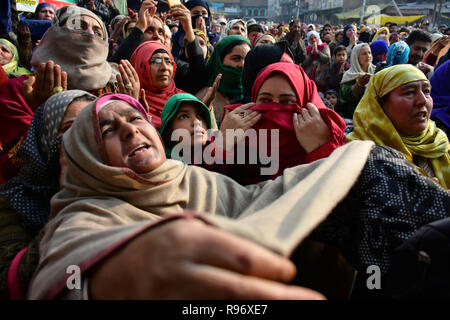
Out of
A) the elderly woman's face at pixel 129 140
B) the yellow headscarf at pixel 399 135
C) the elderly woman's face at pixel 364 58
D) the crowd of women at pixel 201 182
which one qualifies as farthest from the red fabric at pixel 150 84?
the elderly woman's face at pixel 364 58

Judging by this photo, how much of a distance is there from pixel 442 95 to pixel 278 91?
2.15m

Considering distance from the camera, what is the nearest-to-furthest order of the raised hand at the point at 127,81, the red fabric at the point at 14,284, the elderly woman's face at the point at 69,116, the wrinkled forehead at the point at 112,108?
1. the red fabric at the point at 14,284
2. the wrinkled forehead at the point at 112,108
3. the elderly woman's face at the point at 69,116
4. the raised hand at the point at 127,81

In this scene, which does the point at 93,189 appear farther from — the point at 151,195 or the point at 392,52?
the point at 392,52

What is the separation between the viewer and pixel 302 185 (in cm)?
87

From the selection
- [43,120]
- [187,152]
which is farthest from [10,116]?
[187,152]

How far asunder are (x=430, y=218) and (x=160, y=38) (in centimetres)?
346

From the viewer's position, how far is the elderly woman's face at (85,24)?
271 centimetres

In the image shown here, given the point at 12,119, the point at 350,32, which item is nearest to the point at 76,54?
the point at 12,119

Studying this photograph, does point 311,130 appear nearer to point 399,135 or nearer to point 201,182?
point 201,182

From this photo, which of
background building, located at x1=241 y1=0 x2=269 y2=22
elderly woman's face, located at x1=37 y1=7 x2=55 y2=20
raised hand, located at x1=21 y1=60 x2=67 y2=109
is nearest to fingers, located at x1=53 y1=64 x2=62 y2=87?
raised hand, located at x1=21 y1=60 x2=67 y2=109

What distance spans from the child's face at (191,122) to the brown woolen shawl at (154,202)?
739 mm

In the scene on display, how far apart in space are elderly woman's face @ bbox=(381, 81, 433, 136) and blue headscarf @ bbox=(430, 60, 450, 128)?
2.74 ft

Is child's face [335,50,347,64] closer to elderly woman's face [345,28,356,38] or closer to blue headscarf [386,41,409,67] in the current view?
blue headscarf [386,41,409,67]

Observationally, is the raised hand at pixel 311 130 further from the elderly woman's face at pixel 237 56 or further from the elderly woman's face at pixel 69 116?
the elderly woman's face at pixel 237 56
